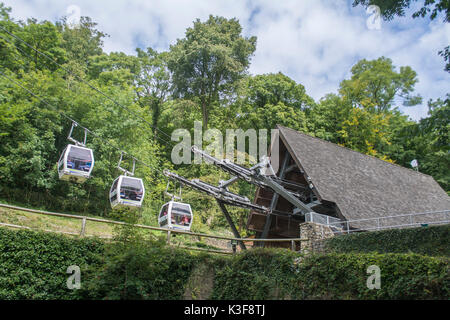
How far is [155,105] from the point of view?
36.7m

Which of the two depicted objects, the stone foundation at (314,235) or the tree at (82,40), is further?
the tree at (82,40)

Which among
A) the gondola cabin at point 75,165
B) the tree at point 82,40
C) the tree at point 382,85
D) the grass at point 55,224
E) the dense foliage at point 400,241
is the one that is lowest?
the dense foliage at point 400,241

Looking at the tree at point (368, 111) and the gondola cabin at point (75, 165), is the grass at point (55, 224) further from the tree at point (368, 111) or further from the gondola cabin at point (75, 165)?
the tree at point (368, 111)

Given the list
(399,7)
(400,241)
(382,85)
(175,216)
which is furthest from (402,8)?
(382,85)

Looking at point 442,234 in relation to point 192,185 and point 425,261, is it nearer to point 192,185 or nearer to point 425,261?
point 425,261

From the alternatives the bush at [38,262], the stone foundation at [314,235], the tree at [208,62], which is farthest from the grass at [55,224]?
the tree at [208,62]

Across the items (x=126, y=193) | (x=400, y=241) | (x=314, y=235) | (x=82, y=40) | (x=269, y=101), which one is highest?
(x=82, y=40)

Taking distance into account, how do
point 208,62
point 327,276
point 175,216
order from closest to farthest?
point 327,276 < point 175,216 < point 208,62

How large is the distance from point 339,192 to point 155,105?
24.5 m

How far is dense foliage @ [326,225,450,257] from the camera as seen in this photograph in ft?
37.1

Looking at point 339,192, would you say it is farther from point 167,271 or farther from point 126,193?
point 126,193

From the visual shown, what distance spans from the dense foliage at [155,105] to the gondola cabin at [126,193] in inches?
357

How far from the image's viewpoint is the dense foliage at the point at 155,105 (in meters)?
23.5

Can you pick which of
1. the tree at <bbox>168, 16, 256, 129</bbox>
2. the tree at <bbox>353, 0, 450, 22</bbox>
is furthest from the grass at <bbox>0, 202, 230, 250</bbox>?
the tree at <bbox>168, 16, 256, 129</bbox>
